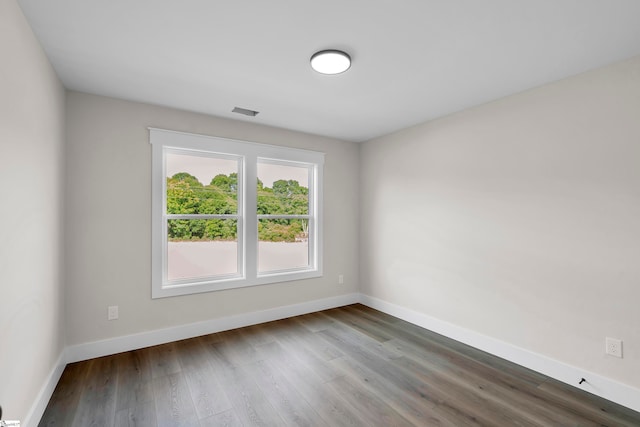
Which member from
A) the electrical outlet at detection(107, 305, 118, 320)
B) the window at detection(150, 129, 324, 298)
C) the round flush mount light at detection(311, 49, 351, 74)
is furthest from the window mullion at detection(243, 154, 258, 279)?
the round flush mount light at detection(311, 49, 351, 74)

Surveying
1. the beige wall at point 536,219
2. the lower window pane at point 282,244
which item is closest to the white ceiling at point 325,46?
the beige wall at point 536,219

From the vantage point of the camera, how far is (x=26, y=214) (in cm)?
181

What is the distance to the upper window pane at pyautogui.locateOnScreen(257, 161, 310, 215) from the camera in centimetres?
393

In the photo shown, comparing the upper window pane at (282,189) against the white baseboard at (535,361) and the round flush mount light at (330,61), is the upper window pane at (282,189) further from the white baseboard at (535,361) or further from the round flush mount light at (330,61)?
the white baseboard at (535,361)

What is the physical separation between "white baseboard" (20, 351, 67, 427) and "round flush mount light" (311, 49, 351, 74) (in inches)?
115

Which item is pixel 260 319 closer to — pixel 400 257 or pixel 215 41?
pixel 400 257

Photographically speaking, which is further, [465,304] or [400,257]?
[400,257]

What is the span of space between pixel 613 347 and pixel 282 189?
11.7ft

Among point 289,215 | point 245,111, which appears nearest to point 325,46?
point 245,111

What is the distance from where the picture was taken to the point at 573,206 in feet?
8.02

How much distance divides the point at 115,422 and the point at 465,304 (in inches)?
125

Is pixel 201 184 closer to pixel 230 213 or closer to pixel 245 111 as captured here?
pixel 230 213

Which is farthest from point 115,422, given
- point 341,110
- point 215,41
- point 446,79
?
point 446,79

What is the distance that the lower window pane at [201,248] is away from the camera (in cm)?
332
